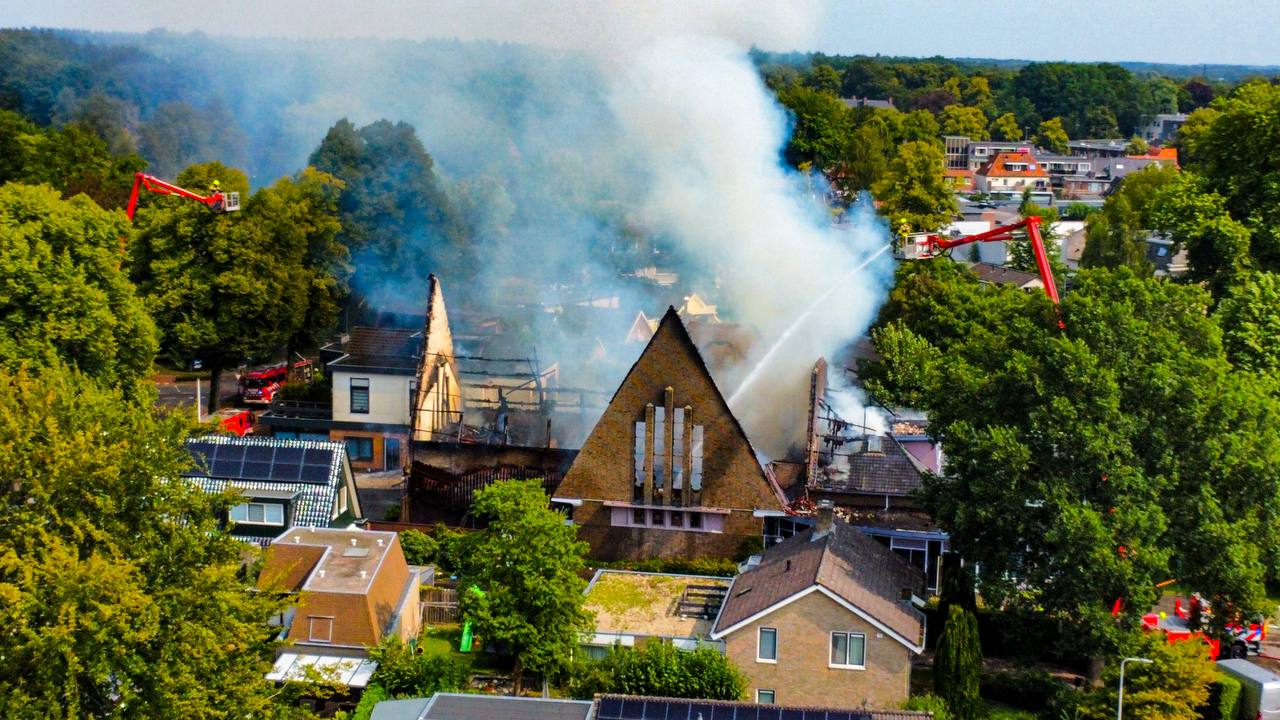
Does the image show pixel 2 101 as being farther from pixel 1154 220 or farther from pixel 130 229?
pixel 1154 220

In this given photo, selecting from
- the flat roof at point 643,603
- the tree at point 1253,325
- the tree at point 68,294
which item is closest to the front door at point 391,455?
the tree at point 68,294

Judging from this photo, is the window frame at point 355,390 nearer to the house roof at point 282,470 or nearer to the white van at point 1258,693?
the house roof at point 282,470

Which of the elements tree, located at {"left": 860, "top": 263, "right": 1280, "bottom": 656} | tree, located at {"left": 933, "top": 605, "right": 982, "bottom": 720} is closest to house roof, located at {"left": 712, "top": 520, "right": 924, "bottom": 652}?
tree, located at {"left": 933, "top": 605, "right": 982, "bottom": 720}

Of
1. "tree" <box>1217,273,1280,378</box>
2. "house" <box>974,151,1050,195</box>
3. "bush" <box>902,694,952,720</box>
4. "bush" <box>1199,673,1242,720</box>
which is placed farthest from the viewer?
"house" <box>974,151,1050,195</box>

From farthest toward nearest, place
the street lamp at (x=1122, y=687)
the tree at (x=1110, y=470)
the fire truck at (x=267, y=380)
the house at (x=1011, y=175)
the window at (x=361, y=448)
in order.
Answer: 1. the house at (x=1011, y=175)
2. the fire truck at (x=267, y=380)
3. the window at (x=361, y=448)
4. the tree at (x=1110, y=470)
5. the street lamp at (x=1122, y=687)

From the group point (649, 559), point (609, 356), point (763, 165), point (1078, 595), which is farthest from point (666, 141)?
point (1078, 595)

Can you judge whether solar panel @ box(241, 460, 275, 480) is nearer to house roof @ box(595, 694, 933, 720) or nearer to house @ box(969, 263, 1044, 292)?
house roof @ box(595, 694, 933, 720)

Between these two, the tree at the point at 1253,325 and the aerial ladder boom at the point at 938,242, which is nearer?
the tree at the point at 1253,325
